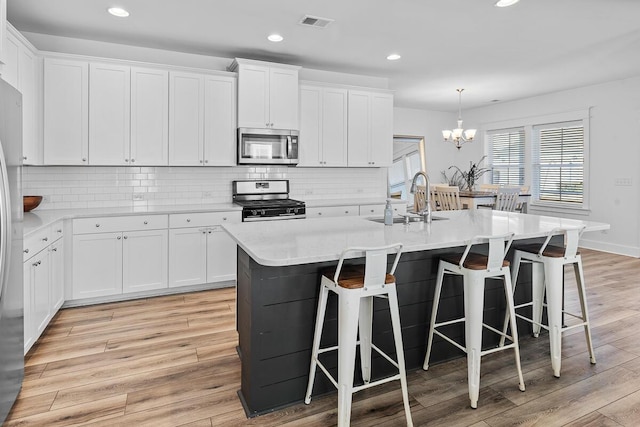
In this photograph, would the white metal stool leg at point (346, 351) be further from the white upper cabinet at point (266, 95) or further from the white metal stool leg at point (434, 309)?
the white upper cabinet at point (266, 95)

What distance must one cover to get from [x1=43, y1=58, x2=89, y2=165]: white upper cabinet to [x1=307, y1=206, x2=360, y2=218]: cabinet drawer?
2.46m

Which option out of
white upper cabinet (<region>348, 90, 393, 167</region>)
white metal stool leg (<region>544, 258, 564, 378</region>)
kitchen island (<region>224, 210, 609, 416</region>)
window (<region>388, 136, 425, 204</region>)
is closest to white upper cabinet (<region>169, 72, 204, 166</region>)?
white upper cabinet (<region>348, 90, 393, 167</region>)

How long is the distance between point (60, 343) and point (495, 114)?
8.10m

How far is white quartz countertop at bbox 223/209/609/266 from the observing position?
6.48 feet

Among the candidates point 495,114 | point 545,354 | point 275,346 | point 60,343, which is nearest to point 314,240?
point 275,346

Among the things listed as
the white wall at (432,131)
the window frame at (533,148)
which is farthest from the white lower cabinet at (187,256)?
the window frame at (533,148)

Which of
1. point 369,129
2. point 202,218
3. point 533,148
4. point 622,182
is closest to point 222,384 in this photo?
point 202,218

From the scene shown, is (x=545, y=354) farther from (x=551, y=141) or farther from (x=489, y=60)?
(x=551, y=141)

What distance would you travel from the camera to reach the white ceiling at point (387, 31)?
3408 mm

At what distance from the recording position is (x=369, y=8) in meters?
3.46

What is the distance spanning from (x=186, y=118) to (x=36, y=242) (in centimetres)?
205

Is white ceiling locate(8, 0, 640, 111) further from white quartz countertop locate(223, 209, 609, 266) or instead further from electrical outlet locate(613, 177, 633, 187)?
white quartz countertop locate(223, 209, 609, 266)

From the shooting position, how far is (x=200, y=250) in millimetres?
4246

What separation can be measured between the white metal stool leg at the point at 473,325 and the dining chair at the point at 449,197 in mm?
4195
